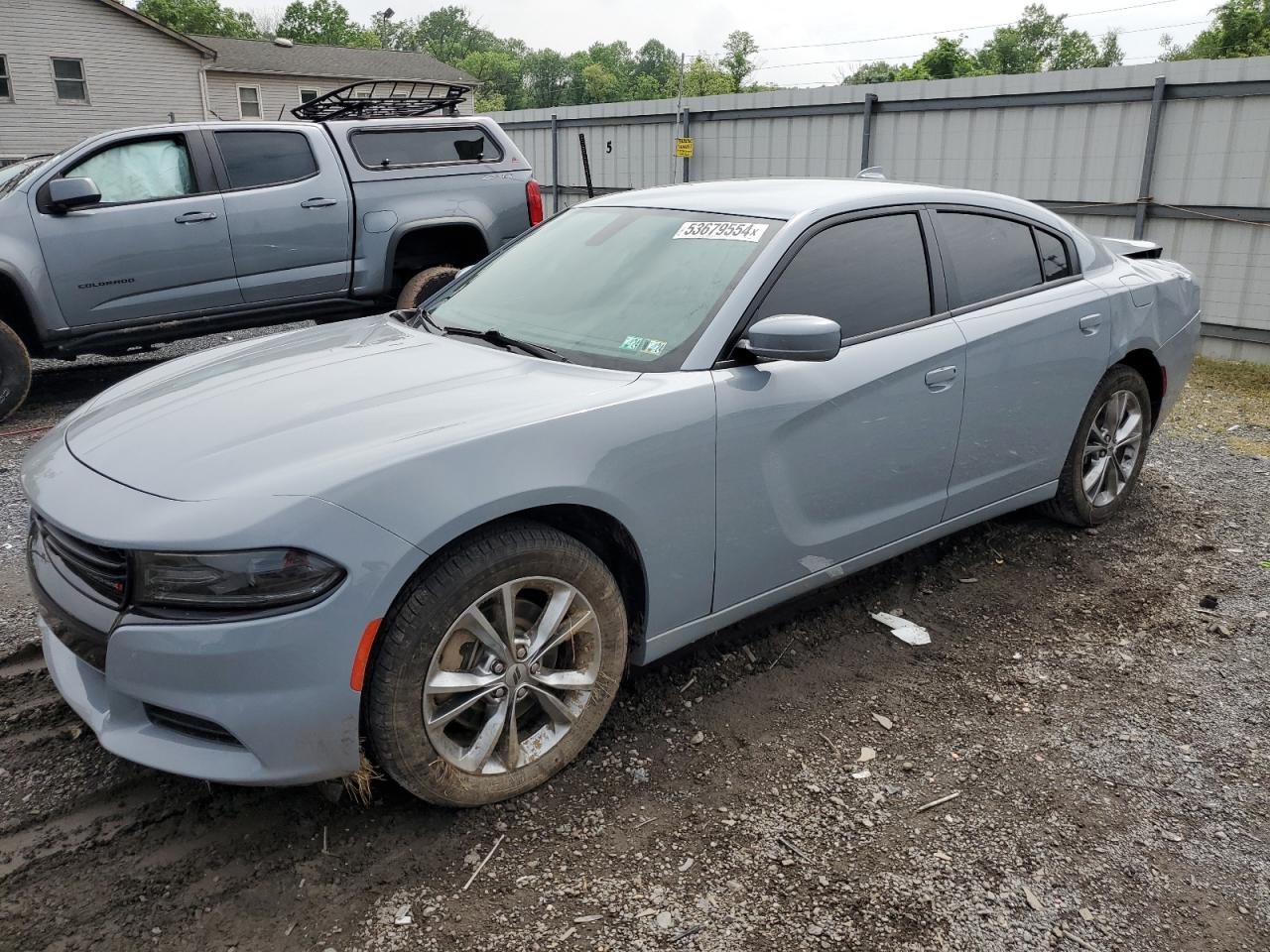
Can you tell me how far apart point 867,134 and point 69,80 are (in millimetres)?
23381

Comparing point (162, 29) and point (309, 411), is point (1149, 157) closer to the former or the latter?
point (309, 411)

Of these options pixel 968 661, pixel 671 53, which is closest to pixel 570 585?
pixel 968 661

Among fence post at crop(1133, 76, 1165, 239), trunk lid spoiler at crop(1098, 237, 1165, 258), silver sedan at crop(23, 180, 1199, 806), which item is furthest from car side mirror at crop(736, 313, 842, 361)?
fence post at crop(1133, 76, 1165, 239)

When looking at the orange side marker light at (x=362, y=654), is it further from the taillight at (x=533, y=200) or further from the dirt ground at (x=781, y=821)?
the taillight at (x=533, y=200)

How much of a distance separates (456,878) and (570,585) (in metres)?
0.81

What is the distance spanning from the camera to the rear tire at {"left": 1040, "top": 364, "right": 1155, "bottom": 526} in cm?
462

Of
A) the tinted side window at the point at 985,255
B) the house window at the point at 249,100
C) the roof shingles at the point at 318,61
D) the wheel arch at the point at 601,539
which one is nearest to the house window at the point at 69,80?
the roof shingles at the point at 318,61

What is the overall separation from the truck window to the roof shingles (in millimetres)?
25609

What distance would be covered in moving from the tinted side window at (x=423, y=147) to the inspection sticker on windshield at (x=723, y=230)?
5.28 meters

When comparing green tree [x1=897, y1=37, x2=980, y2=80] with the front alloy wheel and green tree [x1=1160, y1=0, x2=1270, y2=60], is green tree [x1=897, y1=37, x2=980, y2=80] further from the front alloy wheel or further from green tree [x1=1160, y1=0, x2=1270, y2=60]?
the front alloy wheel

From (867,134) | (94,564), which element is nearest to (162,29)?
(867,134)

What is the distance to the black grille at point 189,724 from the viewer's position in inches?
94.0

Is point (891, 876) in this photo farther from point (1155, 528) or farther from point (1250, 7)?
point (1250, 7)

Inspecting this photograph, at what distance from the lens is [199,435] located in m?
2.70
